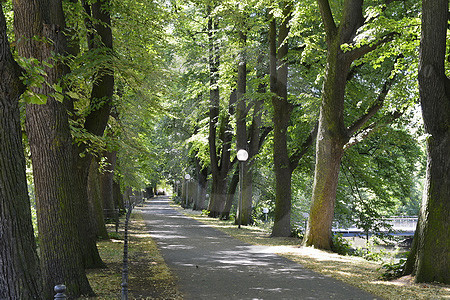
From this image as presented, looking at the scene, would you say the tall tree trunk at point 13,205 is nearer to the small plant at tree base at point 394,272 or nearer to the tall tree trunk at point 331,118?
the small plant at tree base at point 394,272

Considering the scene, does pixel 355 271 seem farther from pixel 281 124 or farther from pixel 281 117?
pixel 281 117

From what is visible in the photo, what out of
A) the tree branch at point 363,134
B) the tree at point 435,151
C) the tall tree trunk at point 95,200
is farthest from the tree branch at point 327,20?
the tall tree trunk at point 95,200

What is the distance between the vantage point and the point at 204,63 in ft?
96.3

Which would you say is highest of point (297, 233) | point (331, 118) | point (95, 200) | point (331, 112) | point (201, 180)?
point (331, 112)

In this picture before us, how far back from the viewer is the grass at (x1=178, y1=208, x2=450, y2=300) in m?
8.48

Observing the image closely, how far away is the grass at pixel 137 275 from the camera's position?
843 cm

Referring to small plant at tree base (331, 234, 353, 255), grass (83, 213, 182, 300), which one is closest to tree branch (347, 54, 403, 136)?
small plant at tree base (331, 234, 353, 255)

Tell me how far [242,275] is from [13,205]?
6.60 meters

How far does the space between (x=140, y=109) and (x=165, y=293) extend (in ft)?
32.0

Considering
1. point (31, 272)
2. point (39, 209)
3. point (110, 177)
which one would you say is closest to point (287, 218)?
point (110, 177)

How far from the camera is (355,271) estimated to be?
11.1 metres

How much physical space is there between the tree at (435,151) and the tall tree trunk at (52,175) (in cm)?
655

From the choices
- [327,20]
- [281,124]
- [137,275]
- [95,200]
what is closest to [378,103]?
[327,20]

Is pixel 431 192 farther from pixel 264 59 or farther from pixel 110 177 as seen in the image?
pixel 110 177
